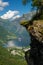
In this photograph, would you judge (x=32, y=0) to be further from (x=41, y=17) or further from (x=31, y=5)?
(x=41, y=17)

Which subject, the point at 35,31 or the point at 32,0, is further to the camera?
the point at 32,0

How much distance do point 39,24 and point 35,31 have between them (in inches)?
65.0

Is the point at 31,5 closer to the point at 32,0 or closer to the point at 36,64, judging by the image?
the point at 32,0

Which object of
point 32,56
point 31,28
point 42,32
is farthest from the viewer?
point 32,56

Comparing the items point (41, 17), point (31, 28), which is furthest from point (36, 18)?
point (31, 28)

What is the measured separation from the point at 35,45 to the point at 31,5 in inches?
316

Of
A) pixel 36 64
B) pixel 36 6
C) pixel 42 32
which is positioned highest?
pixel 36 6

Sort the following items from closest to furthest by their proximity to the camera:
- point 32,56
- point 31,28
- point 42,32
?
point 42,32
point 31,28
point 32,56

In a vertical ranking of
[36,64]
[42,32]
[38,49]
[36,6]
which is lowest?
[36,64]

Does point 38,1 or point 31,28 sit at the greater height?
point 38,1

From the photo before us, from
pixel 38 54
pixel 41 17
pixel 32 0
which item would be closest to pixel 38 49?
pixel 38 54

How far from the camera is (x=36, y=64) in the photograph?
4147 cm

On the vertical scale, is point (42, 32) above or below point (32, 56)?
above

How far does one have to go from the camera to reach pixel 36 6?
1684 inches
